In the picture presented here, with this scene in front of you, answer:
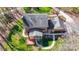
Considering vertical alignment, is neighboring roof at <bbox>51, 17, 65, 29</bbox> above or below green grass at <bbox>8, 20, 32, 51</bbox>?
above

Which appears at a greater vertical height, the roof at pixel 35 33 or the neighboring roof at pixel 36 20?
the neighboring roof at pixel 36 20

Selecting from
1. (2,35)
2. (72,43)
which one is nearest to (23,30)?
(2,35)

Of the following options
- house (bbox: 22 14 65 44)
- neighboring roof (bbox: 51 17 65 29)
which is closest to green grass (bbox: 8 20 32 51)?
house (bbox: 22 14 65 44)

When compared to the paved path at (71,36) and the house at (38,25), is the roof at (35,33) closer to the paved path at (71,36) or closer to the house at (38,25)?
the house at (38,25)

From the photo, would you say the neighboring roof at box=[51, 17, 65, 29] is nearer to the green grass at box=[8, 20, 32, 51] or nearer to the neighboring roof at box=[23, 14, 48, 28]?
the neighboring roof at box=[23, 14, 48, 28]

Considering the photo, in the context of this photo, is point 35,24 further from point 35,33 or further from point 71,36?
point 71,36

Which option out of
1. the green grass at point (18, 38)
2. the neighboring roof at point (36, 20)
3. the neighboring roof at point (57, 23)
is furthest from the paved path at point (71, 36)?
the green grass at point (18, 38)

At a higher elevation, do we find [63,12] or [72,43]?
[63,12]
